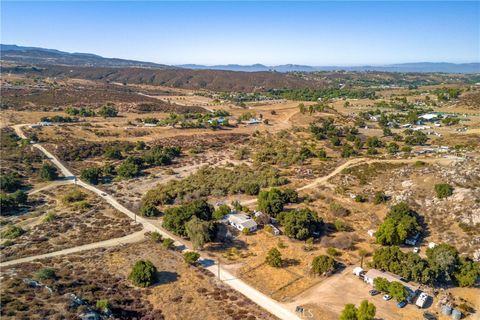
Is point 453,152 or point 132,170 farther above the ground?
point 453,152

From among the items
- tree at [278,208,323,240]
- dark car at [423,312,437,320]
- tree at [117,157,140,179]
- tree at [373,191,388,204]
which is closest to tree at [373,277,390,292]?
dark car at [423,312,437,320]

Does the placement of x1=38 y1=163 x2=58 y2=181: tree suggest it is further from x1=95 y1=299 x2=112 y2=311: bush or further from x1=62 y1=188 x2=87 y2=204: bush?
x1=95 y1=299 x2=112 y2=311: bush

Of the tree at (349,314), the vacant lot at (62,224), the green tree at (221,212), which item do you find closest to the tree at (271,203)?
the green tree at (221,212)

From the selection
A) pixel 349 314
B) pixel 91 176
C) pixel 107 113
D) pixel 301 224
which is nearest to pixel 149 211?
pixel 91 176

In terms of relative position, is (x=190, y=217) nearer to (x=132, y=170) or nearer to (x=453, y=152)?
(x=132, y=170)

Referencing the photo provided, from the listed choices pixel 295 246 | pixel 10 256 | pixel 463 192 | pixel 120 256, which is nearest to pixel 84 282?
pixel 120 256

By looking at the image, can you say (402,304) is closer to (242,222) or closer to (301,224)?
(301,224)

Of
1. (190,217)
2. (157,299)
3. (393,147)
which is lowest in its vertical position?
(157,299)
